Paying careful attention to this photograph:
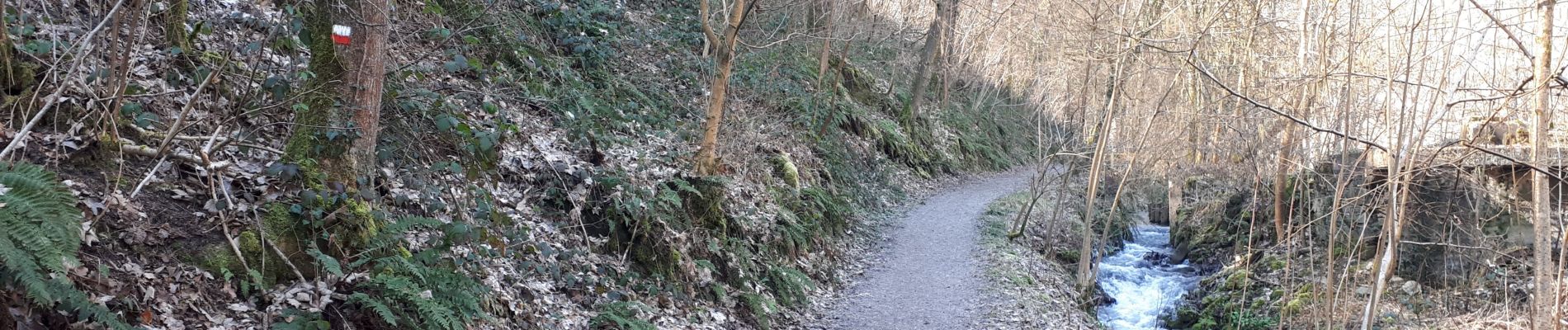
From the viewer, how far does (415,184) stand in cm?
588

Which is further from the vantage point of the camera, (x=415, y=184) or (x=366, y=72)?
(x=415, y=184)

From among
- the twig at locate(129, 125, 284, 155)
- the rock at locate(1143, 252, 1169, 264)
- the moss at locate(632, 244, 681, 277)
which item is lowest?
the rock at locate(1143, 252, 1169, 264)

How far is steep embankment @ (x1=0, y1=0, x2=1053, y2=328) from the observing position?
423 cm

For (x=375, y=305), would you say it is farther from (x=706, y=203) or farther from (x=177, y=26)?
(x=706, y=203)

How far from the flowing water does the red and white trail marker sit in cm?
1005

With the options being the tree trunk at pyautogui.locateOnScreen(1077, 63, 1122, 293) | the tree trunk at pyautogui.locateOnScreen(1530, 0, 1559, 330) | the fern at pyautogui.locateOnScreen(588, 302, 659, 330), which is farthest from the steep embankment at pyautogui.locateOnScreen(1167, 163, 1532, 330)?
the fern at pyautogui.locateOnScreen(588, 302, 659, 330)

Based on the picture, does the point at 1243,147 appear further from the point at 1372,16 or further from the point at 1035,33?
the point at 1372,16

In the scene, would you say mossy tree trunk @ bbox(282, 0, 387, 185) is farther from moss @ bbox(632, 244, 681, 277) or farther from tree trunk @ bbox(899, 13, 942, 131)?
tree trunk @ bbox(899, 13, 942, 131)

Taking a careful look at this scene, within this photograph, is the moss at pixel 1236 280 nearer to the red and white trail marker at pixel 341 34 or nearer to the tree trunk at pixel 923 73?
the tree trunk at pixel 923 73

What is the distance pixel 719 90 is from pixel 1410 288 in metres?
9.76

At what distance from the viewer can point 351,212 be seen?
4816mm

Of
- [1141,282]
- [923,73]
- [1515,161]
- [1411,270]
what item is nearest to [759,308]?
[1515,161]

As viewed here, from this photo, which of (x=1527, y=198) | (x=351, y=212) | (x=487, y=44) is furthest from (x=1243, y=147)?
(x=351, y=212)

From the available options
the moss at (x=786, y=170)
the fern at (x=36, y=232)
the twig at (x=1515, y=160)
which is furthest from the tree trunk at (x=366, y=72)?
the moss at (x=786, y=170)
